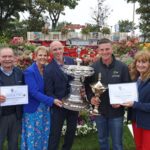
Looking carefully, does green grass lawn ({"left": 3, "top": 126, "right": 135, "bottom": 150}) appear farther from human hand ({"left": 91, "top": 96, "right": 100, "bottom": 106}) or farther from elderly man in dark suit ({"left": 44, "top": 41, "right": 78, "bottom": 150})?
human hand ({"left": 91, "top": 96, "right": 100, "bottom": 106})

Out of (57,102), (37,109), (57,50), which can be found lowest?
(37,109)

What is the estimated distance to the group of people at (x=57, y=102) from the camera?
4285 mm

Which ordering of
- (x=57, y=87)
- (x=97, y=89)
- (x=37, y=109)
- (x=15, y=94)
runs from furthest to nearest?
(x=37, y=109)
(x=57, y=87)
(x=15, y=94)
(x=97, y=89)

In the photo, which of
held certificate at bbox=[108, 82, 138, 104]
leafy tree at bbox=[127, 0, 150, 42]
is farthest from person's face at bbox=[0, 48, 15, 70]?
leafy tree at bbox=[127, 0, 150, 42]

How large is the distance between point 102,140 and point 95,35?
19.0m

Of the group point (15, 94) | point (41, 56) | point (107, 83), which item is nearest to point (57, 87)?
point (41, 56)

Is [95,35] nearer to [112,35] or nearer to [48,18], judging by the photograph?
[112,35]

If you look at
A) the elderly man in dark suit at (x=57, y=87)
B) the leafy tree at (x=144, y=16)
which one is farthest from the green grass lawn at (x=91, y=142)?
the leafy tree at (x=144, y=16)

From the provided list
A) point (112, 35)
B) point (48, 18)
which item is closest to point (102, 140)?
point (112, 35)

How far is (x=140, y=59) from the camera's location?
4.24m

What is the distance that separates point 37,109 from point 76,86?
581mm

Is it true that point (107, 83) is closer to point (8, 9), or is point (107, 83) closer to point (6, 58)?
point (6, 58)

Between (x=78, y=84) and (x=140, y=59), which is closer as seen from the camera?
(x=140, y=59)

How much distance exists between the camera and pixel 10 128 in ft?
14.7
